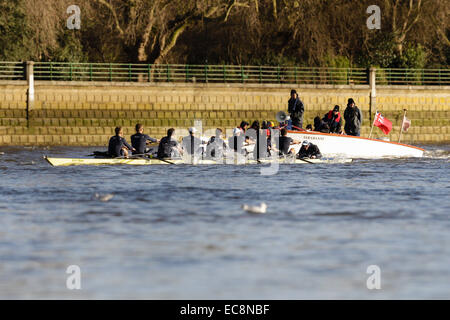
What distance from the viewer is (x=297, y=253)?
11914 millimetres

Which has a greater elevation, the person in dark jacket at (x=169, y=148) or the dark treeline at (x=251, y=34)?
the dark treeline at (x=251, y=34)

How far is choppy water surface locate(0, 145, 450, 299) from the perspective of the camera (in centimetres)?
1017

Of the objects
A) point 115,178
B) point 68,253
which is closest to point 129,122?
point 115,178

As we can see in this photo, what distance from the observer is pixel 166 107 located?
141ft

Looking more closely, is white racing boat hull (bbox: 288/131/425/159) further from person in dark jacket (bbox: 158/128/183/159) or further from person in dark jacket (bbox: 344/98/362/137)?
person in dark jacket (bbox: 158/128/183/159)

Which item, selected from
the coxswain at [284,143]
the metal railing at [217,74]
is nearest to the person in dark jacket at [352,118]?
the coxswain at [284,143]

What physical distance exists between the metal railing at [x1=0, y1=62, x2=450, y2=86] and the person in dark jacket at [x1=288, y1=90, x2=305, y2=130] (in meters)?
14.1

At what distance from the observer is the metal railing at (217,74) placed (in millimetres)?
42156

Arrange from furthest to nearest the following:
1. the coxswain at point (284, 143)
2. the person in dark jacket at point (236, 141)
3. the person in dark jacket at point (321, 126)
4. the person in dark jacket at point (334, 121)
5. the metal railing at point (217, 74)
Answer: the metal railing at point (217, 74)
the person in dark jacket at point (334, 121)
the person in dark jacket at point (321, 126)
the person in dark jacket at point (236, 141)
the coxswain at point (284, 143)

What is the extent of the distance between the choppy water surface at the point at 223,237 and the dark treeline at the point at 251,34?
23.2 m

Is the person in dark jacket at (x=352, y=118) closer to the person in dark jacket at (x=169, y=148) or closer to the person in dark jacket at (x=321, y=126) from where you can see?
the person in dark jacket at (x=321, y=126)

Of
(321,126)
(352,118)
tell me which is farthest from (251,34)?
(321,126)

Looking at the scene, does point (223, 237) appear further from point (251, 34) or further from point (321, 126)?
point (251, 34)
